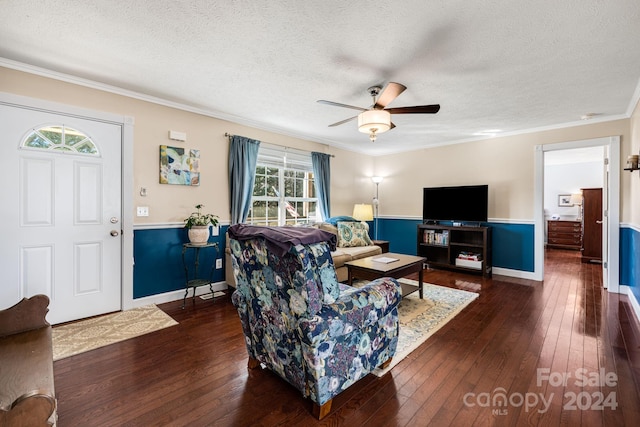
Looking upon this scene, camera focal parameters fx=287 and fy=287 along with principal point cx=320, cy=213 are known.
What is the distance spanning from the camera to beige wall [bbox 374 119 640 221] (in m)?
4.18

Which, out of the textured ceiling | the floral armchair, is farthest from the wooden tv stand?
the floral armchair

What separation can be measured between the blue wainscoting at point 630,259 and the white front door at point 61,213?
5.80m

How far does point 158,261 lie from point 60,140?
61.5 inches

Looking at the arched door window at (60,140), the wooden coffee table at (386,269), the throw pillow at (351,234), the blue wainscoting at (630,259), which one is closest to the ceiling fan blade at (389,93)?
the wooden coffee table at (386,269)

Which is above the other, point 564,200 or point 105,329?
point 564,200

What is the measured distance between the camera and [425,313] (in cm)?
315

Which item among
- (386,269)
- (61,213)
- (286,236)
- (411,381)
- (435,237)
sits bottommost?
(411,381)

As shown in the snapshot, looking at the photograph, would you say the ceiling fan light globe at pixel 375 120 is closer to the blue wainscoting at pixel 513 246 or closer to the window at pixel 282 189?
the window at pixel 282 189

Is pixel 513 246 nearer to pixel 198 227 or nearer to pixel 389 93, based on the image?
pixel 389 93

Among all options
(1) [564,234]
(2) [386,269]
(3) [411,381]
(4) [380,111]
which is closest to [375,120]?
(4) [380,111]

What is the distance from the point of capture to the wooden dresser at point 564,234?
750 cm

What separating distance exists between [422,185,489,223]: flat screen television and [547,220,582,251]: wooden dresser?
183 inches

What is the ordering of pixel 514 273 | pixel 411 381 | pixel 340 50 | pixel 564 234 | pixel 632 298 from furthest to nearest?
pixel 564 234 < pixel 514 273 < pixel 632 298 < pixel 340 50 < pixel 411 381

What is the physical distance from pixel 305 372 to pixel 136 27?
2.60m
